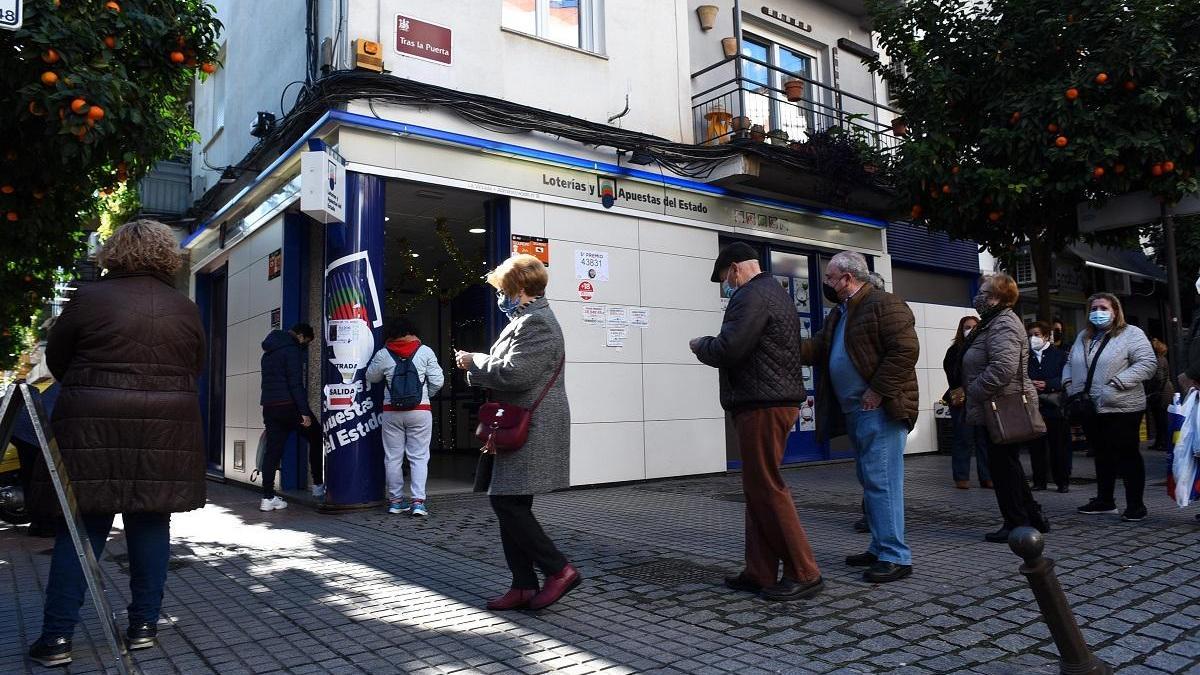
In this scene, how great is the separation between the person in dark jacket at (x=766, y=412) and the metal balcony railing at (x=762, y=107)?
683 cm

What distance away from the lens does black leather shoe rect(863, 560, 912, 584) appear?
4469 millimetres

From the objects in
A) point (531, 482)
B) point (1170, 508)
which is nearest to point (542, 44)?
point (531, 482)

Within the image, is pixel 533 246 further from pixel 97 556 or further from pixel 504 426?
pixel 97 556

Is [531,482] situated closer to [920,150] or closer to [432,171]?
[432,171]

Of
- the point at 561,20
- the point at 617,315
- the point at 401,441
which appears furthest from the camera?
the point at 561,20

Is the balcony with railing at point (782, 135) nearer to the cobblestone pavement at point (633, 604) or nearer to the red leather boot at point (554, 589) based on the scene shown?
the cobblestone pavement at point (633, 604)

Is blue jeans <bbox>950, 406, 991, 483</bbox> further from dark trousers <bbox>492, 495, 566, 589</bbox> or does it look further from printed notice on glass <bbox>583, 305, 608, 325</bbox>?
dark trousers <bbox>492, 495, 566, 589</bbox>

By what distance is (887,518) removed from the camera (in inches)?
180

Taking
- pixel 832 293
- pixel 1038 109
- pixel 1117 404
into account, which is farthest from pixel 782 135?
pixel 832 293

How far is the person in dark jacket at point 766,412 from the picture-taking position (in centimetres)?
417

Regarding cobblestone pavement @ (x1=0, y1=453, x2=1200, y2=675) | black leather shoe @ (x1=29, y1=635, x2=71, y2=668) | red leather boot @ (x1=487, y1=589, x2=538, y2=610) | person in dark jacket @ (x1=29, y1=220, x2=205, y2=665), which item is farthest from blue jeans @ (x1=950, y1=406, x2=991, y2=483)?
black leather shoe @ (x1=29, y1=635, x2=71, y2=668)

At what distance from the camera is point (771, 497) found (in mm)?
4160

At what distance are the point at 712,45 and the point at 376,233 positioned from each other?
6.05 meters

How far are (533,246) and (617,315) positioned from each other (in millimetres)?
1347
